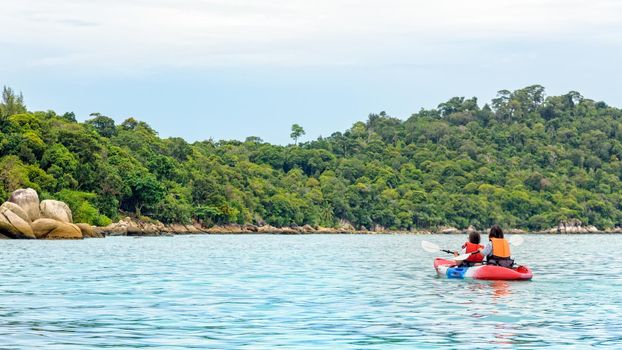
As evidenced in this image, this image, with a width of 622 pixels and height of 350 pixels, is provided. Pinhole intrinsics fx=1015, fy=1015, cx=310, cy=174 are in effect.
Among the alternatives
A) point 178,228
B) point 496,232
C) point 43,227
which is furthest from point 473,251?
point 178,228

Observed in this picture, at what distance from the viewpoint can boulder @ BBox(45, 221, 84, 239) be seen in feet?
255

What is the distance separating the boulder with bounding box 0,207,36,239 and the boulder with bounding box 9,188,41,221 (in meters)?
2.58

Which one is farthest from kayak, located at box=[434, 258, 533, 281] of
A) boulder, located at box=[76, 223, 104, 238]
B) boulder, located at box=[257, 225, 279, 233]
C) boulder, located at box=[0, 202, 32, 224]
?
boulder, located at box=[257, 225, 279, 233]

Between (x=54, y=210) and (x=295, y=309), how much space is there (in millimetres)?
58620

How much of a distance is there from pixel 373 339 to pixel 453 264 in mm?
18711

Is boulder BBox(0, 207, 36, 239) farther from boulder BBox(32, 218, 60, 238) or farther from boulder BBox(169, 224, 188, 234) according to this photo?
boulder BBox(169, 224, 188, 234)

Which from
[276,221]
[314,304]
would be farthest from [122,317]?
[276,221]

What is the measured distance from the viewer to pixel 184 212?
131 metres

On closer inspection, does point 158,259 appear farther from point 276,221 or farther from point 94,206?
point 276,221

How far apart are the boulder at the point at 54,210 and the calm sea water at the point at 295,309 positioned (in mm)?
36881

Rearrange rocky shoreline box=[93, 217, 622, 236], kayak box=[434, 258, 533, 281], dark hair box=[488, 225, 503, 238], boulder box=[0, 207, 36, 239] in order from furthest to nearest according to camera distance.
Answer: rocky shoreline box=[93, 217, 622, 236] → boulder box=[0, 207, 36, 239] → kayak box=[434, 258, 533, 281] → dark hair box=[488, 225, 503, 238]

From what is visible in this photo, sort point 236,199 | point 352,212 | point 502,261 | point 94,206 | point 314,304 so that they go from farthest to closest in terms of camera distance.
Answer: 1. point 352,212
2. point 236,199
3. point 94,206
4. point 502,261
5. point 314,304

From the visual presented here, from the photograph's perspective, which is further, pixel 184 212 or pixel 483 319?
pixel 184 212

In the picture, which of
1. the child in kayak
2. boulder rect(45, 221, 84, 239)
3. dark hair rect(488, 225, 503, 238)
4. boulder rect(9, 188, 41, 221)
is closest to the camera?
dark hair rect(488, 225, 503, 238)
